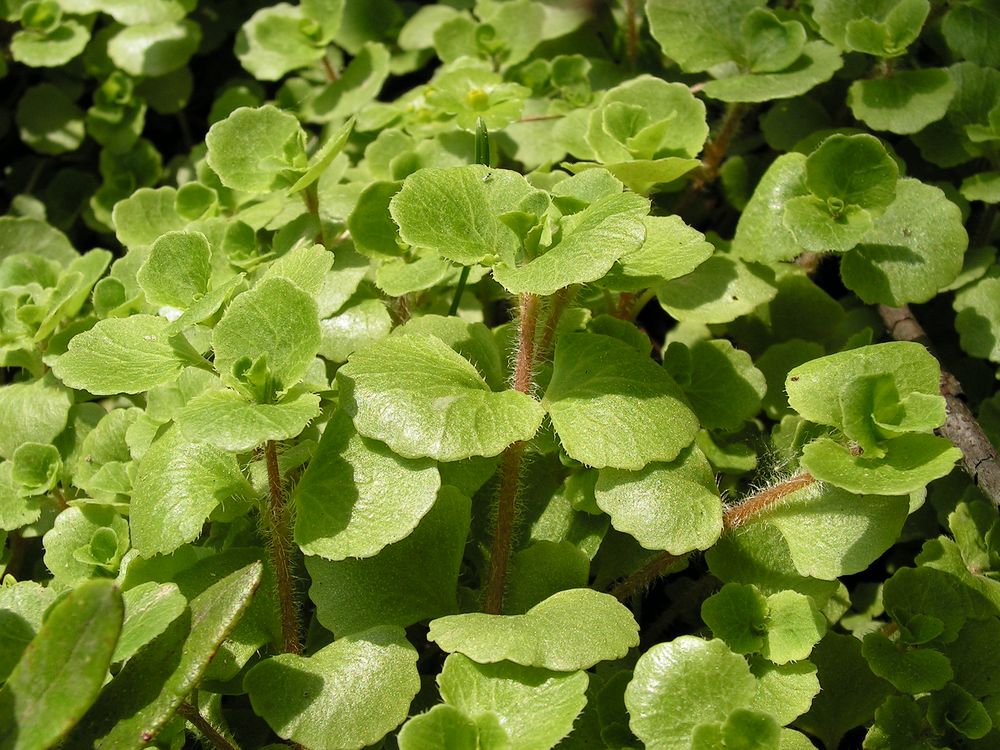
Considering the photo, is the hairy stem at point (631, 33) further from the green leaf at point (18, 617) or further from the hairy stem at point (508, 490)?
the green leaf at point (18, 617)

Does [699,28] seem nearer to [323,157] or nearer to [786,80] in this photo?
[786,80]

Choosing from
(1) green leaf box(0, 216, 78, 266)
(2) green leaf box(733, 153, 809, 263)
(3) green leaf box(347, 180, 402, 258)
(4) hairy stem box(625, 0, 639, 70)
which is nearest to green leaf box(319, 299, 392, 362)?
(3) green leaf box(347, 180, 402, 258)

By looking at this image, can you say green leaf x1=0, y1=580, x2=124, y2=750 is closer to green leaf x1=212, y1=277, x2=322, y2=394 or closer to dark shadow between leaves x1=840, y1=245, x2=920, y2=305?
green leaf x1=212, y1=277, x2=322, y2=394

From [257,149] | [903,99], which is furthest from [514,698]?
[903,99]

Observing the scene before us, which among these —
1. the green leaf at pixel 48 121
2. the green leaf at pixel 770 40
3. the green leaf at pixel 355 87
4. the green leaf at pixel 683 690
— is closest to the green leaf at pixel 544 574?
the green leaf at pixel 683 690

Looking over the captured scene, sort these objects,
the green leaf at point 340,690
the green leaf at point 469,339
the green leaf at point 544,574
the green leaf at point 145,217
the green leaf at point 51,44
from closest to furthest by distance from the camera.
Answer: the green leaf at point 340,690 < the green leaf at point 544,574 < the green leaf at point 469,339 < the green leaf at point 145,217 < the green leaf at point 51,44
